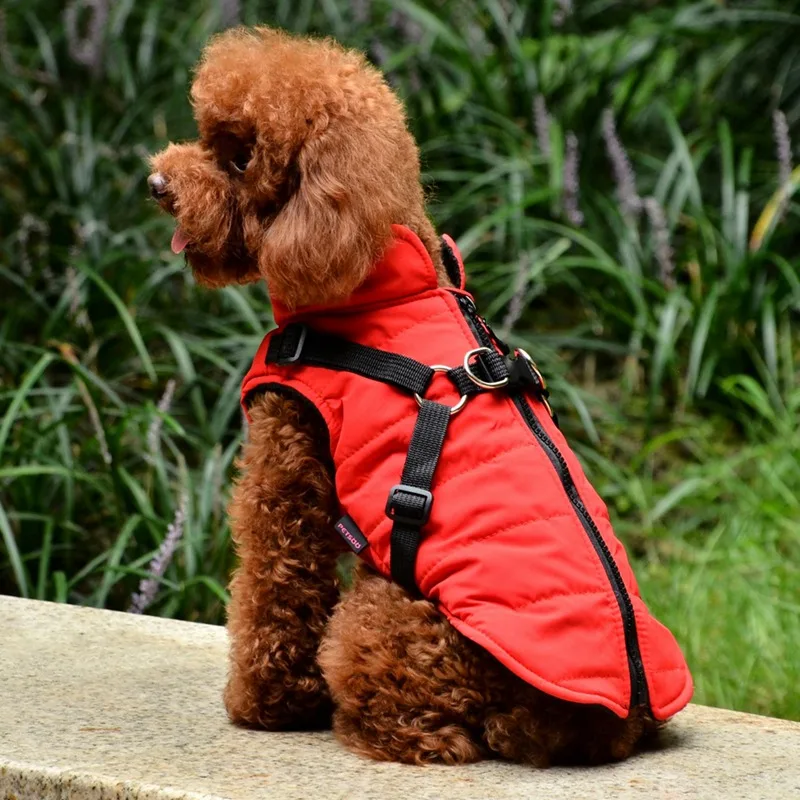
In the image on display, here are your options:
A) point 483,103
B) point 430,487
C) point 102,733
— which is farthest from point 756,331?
point 102,733

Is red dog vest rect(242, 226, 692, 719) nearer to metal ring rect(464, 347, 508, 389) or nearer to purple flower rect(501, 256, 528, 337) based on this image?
metal ring rect(464, 347, 508, 389)

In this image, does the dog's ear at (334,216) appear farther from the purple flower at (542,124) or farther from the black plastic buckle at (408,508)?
the purple flower at (542,124)

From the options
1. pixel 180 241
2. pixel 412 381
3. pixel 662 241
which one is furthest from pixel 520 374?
pixel 662 241

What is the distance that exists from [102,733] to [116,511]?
132cm

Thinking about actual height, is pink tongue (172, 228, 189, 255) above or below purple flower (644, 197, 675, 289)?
above

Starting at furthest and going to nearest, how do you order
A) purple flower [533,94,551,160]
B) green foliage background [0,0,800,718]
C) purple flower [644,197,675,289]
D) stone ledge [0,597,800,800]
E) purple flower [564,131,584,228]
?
purple flower [533,94,551,160] < purple flower [564,131,584,228] < purple flower [644,197,675,289] < green foliage background [0,0,800,718] < stone ledge [0,597,800,800]

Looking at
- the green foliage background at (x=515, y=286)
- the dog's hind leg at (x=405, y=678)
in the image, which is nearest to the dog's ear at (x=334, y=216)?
the dog's hind leg at (x=405, y=678)

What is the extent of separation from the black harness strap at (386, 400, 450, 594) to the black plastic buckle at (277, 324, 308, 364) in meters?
0.27

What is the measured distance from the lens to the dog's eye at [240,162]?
2100mm

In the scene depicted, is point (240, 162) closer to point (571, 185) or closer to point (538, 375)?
point (538, 375)

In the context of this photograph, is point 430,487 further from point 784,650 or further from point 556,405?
point 556,405

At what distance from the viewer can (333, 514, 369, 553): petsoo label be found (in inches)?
81.1

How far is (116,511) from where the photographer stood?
3404 mm

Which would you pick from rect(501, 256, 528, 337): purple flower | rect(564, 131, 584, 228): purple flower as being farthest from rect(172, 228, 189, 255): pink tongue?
rect(564, 131, 584, 228): purple flower
